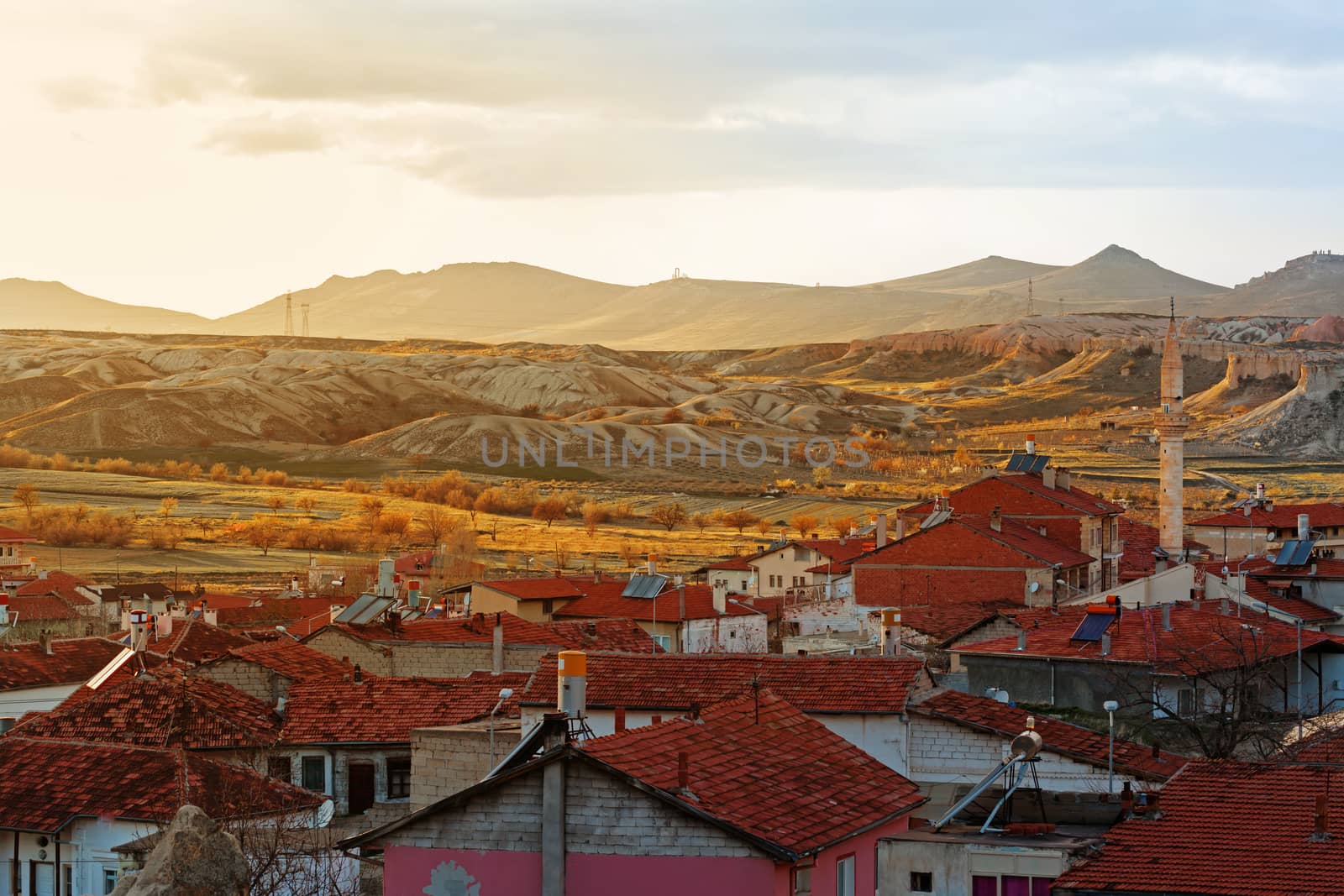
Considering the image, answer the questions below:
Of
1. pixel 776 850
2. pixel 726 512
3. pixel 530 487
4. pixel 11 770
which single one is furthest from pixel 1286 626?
pixel 530 487

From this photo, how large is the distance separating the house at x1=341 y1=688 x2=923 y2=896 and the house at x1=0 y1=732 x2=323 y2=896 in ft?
19.9

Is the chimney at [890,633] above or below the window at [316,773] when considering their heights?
above

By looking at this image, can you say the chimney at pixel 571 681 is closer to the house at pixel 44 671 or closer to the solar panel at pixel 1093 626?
the solar panel at pixel 1093 626

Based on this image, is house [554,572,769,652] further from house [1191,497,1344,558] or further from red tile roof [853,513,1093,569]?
house [1191,497,1344,558]

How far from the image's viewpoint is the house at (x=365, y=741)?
780 inches

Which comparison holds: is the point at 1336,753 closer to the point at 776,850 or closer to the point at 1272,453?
the point at 776,850

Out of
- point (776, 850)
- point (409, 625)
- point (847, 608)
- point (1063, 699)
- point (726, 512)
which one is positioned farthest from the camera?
point (726, 512)

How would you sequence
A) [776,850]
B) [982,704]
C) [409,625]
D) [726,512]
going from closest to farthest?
[776,850], [982,704], [409,625], [726,512]

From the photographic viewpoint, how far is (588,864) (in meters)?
9.84

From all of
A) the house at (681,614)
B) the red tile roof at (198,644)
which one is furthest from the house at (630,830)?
the house at (681,614)

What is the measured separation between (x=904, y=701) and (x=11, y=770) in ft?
29.2

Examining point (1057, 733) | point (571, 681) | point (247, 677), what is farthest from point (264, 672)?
point (571, 681)

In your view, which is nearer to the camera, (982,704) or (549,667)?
(982,704)

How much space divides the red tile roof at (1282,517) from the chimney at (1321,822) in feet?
138
